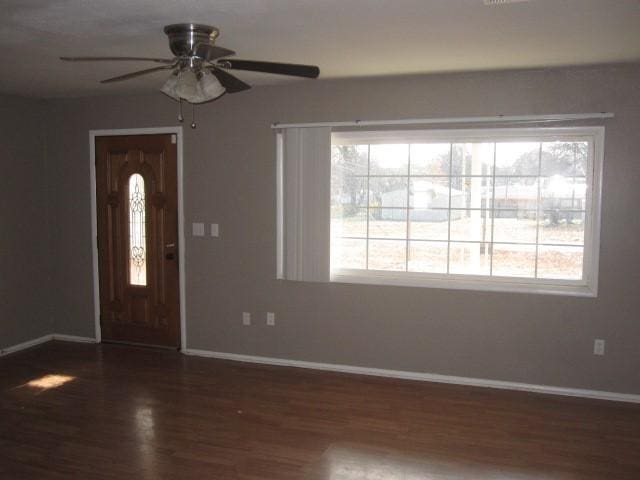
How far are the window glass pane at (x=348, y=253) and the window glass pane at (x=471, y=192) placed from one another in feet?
2.77

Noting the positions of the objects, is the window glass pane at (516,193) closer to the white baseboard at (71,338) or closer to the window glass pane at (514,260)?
the window glass pane at (514,260)

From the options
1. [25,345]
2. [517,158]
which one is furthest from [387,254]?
[25,345]

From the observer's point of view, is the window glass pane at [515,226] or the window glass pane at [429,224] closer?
the window glass pane at [515,226]

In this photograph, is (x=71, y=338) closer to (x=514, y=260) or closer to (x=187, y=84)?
(x=187, y=84)

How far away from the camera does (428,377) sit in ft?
14.6

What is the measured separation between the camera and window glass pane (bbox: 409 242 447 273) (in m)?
4.46

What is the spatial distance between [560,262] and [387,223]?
1.37 metres

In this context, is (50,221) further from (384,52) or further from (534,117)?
(534,117)

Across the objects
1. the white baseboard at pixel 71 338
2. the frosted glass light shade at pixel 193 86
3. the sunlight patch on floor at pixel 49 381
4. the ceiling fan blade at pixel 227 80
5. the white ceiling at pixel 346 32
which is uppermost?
the white ceiling at pixel 346 32

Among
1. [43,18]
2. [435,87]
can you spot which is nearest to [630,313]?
[435,87]

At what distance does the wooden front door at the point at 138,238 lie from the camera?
511 cm

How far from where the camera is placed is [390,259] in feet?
15.1

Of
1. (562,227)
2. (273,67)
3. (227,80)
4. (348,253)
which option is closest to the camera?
(273,67)

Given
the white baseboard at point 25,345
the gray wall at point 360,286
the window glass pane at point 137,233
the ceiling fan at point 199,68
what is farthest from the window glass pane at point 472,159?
the white baseboard at point 25,345
